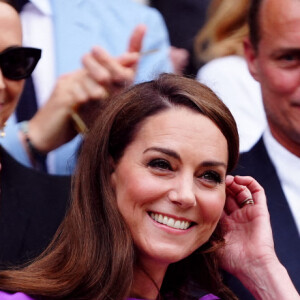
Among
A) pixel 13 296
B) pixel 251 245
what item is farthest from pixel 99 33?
pixel 13 296

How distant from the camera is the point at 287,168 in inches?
140

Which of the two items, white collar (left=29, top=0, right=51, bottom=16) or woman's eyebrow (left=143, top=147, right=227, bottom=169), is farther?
white collar (left=29, top=0, right=51, bottom=16)

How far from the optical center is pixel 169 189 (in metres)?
2.77

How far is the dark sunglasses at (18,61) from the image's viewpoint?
10.2 feet

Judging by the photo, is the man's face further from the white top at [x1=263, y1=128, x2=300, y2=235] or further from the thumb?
the thumb

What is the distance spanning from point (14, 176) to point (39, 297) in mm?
650

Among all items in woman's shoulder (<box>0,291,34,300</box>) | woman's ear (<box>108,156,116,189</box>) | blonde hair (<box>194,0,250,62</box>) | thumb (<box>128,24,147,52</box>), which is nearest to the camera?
woman's shoulder (<box>0,291,34,300</box>)

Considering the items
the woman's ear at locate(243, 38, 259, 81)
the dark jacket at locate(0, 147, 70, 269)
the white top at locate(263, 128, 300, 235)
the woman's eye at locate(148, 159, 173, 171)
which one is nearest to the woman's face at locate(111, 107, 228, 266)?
the woman's eye at locate(148, 159, 173, 171)

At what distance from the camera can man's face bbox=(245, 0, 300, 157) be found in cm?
347

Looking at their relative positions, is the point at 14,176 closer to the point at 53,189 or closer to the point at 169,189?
→ the point at 53,189

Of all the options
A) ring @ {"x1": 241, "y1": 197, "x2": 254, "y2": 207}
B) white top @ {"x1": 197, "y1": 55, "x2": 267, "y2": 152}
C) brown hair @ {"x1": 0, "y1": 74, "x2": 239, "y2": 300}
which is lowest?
white top @ {"x1": 197, "y1": 55, "x2": 267, "y2": 152}

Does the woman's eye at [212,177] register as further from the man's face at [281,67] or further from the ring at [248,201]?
the man's face at [281,67]

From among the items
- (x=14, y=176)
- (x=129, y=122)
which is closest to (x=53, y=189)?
(x=14, y=176)

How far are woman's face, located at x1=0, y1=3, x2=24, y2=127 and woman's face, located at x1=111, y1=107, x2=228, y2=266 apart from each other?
555 millimetres
